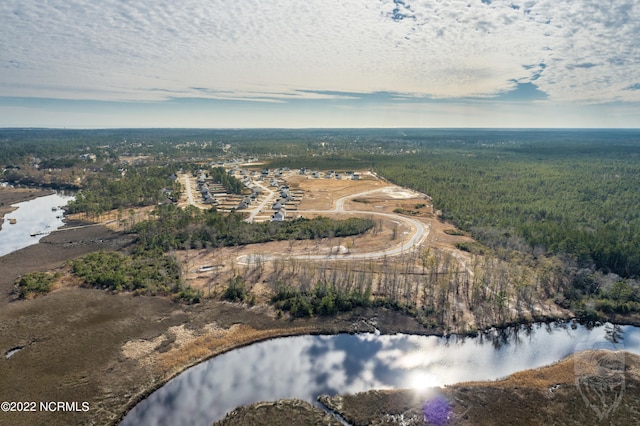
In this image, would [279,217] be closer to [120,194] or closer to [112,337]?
[112,337]

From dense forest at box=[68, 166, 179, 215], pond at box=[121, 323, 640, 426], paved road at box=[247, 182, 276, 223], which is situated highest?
dense forest at box=[68, 166, 179, 215]

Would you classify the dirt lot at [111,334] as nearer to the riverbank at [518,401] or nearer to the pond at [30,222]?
the riverbank at [518,401]

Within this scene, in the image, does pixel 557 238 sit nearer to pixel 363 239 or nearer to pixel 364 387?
pixel 363 239

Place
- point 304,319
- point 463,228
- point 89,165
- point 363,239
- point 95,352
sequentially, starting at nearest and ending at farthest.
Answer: point 95,352 < point 304,319 < point 363,239 < point 463,228 < point 89,165

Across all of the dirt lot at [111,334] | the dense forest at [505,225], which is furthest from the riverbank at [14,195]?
the dirt lot at [111,334]

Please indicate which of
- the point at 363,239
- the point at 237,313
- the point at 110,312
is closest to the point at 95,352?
the point at 110,312

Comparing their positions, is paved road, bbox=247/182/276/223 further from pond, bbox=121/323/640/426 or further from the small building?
pond, bbox=121/323/640/426

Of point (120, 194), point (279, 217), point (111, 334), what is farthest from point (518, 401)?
point (120, 194)

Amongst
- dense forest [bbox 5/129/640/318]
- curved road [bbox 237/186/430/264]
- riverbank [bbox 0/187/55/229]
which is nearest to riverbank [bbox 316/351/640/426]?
dense forest [bbox 5/129/640/318]
